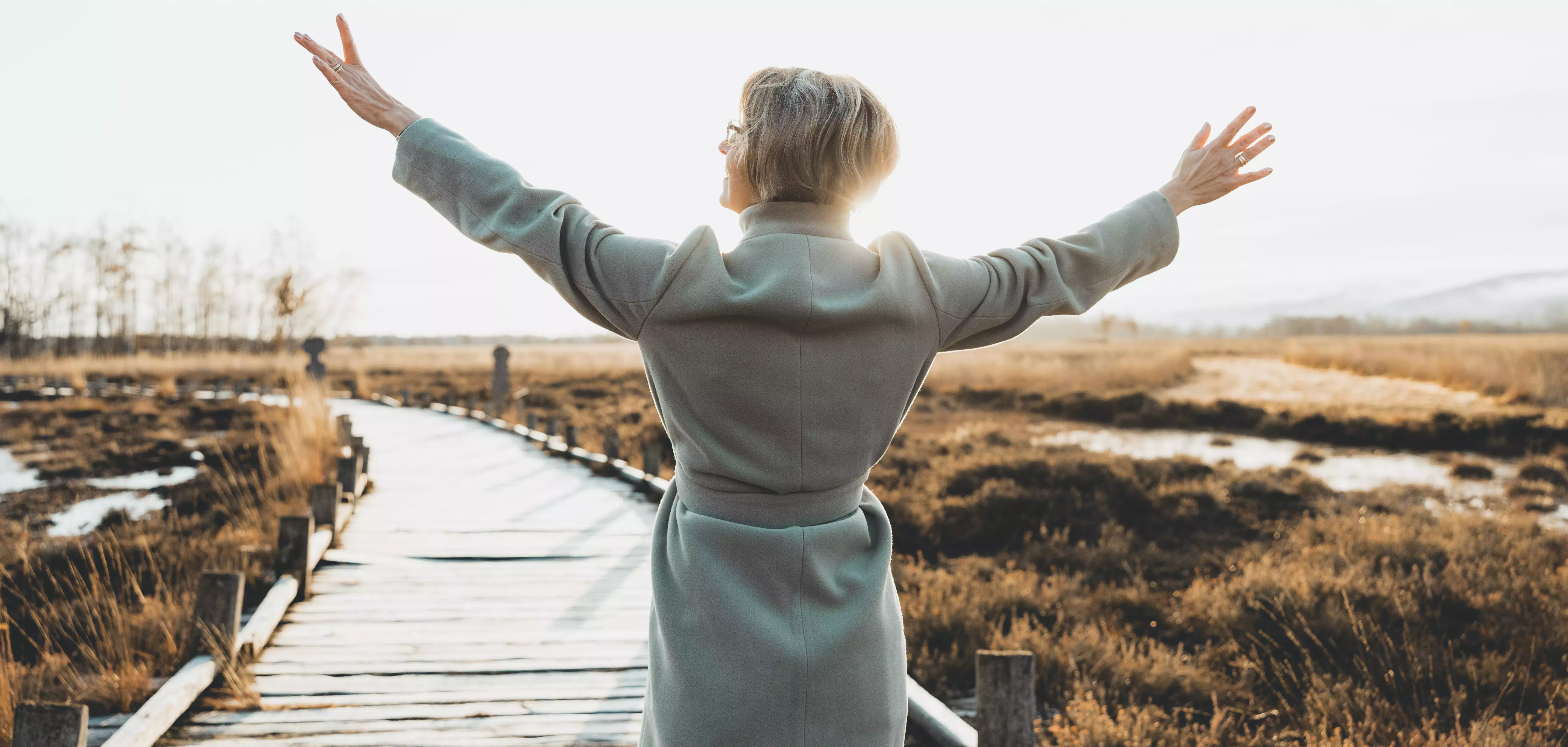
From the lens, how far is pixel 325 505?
564cm

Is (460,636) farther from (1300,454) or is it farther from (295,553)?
(1300,454)

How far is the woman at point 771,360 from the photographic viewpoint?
112cm

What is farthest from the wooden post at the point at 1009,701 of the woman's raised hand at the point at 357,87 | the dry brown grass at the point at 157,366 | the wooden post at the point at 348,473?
the dry brown grass at the point at 157,366

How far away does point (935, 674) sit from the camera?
15.4 ft

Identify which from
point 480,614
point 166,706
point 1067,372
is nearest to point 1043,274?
point 166,706

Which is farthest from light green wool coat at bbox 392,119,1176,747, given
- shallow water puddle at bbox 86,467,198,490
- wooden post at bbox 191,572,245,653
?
shallow water puddle at bbox 86,467,198,490

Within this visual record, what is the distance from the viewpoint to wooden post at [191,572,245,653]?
3.48 metres

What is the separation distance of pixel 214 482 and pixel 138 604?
9.73 feet

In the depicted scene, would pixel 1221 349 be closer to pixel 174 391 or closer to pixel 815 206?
pixel 174 391

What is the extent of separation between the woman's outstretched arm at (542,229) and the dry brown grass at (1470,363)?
23.2 m

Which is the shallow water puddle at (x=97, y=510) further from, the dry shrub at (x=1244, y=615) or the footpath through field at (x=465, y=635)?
the dry shrub at (x=1244, y=615)

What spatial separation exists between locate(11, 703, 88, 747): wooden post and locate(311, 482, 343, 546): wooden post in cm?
343

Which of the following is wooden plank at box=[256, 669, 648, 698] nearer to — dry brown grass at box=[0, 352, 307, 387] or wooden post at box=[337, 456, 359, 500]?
wooden post at box=[337, 456, 359, 500]

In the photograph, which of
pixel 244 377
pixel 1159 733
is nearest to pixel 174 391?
pixel 244 377
